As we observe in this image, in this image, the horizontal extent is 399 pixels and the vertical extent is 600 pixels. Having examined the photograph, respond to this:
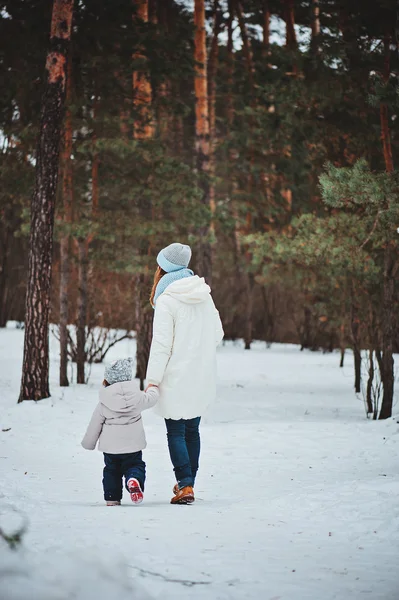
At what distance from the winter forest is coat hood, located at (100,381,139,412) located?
73 cm

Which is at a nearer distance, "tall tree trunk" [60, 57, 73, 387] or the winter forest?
the winter forest

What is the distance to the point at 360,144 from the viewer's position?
11477 mm

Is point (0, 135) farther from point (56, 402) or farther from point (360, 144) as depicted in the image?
point (360, 144)

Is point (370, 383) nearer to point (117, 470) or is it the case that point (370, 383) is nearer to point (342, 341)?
point (117, 470)

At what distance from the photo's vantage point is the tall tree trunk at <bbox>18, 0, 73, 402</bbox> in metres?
10.6

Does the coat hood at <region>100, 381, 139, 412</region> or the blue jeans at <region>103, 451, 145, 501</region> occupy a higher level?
the coat hood at <region>100, 381, 139, 412</region>

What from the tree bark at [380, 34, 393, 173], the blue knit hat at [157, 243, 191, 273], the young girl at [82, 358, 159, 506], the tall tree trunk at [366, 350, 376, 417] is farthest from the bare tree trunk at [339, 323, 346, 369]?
the young girl at [82, 358, 159, 506]

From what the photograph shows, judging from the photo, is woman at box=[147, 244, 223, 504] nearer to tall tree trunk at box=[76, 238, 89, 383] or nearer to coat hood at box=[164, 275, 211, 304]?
coat hood at box=[164, 275, 211, 304]

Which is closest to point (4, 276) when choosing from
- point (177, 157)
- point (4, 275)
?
point (4, 275)

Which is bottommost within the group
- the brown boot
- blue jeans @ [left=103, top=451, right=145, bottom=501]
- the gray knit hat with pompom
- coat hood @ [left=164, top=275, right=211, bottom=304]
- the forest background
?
the brown boot

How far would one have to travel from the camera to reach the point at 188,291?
16.6 ft

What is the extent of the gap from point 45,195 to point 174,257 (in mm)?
6018

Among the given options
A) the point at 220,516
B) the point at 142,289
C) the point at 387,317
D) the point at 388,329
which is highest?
the point at 142,289

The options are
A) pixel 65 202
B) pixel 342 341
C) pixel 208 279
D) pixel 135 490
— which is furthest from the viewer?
pixel 208 279
